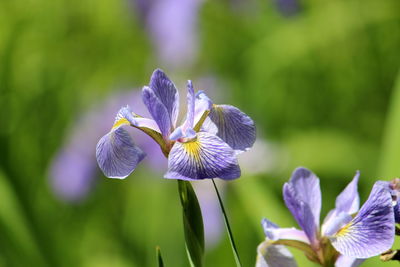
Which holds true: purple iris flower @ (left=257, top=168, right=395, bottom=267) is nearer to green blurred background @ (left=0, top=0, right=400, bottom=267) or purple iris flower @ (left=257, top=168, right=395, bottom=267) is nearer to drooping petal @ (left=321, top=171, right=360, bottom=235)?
drooping petal @ (left=321, top=171, right=360, bottom=235)

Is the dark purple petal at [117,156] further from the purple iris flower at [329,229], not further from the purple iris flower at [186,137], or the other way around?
the purple iris flower at [329,229]

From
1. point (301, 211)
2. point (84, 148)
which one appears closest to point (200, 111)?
point (301, 211)

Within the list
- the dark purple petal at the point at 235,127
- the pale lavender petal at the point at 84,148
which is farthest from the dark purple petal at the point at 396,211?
the pale lavender petal at the point at 84,148

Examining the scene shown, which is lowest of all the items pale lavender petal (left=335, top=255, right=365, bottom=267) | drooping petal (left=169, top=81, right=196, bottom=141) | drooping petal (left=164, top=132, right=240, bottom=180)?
pale lavender petal (left=335, top=255, right=365, bottom=267)

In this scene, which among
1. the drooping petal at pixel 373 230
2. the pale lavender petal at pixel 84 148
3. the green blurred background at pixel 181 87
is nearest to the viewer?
the drooping petal at pixel 373 230

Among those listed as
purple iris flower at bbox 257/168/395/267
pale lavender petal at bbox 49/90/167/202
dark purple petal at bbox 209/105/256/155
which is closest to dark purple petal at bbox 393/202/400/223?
purple iris flower at bbox 257/168/395/267

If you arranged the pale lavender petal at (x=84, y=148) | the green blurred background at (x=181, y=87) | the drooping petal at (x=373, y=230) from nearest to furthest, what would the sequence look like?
the drooping petal at (x=373, y=230), the green blurred background at (x=181, y=87), the pale lavender petal at (x=84, y=148)

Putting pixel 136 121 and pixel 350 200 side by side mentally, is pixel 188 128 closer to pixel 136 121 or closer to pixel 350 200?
pixel 136 121
